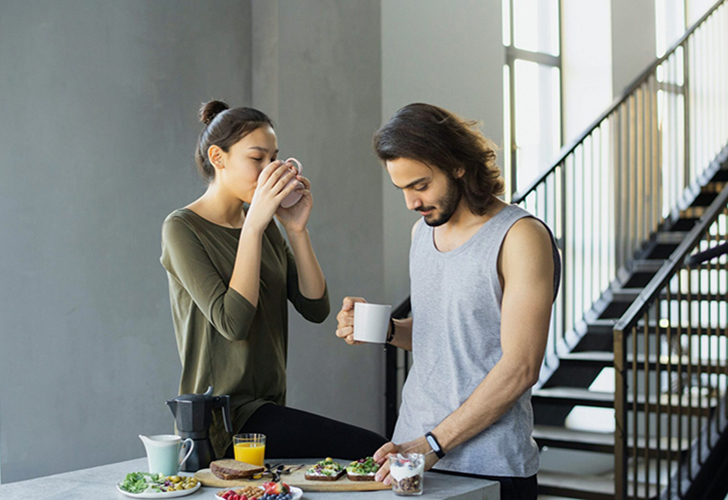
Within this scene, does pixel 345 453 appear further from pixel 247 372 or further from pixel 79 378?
pixel 79 378

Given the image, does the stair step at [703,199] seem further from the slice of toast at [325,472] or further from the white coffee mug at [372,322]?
the slice of toast at [325,472]

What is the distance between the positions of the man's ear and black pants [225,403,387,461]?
2.00 feet

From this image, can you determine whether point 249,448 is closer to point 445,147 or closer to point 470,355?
point 470,355

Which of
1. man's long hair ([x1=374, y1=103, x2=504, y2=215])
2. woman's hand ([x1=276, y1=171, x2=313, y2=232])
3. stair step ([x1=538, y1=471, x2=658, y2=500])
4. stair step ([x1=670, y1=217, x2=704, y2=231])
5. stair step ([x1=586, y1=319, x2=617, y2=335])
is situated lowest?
stair step ([x1=538, y1=471, x2=658, y2=500])

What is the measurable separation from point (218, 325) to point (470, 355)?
0.57 metres

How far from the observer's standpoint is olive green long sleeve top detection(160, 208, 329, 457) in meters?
1.80

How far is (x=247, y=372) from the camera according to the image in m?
1.87

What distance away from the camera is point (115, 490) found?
155 centimetres

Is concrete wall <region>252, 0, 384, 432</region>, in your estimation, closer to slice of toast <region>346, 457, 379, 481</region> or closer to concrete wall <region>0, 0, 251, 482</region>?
concrete wall <region>0, 0, 251, 482</region>

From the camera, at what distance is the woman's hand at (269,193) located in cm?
184

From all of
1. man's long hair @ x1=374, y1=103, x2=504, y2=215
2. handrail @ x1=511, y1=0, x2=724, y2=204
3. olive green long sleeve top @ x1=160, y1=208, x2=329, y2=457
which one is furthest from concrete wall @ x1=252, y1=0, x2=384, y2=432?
man's long hair @ x1=374, y1=103, x2=504, y2=215

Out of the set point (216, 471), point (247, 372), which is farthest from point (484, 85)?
point (216, 471)

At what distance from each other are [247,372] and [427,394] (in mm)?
440

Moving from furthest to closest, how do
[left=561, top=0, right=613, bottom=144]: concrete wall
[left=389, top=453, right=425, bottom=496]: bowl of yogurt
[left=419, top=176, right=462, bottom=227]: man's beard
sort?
[left=561, top=0, right=613, bottom=144]: concrete wall < [left=419, top=176, right=462, bottom=227]: man's beard < [left=389, top=453, right=425, bottom=496]: bowl of yogurt
